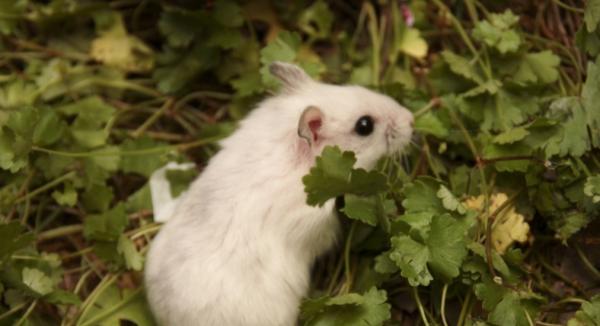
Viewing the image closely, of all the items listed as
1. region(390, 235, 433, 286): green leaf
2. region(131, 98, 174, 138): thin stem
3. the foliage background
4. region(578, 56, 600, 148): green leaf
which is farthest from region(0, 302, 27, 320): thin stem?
region(578, 56, 600, 148): green leaf

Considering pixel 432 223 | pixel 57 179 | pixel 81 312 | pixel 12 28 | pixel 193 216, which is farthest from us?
pixel 12 28

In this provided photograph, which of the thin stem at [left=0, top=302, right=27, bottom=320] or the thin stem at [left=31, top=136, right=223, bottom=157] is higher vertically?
the thin stem at [left=31, top=136, right=223, bottom=157]

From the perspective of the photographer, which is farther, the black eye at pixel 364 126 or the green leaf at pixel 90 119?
the green leaf at pixel 90 119

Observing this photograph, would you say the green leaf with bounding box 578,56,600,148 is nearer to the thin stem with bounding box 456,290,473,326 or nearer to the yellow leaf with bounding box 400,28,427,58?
the thin stem with bounding box 456,290,473,326

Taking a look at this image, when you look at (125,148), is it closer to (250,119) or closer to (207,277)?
(250,119)

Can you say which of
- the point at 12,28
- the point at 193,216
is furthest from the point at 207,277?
the point at 12,28

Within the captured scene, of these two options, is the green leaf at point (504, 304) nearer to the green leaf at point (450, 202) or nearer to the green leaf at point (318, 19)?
the green leaf at point (450, 202)

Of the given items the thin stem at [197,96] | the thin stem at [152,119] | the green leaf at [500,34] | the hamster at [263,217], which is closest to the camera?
the hamster at [263,217]

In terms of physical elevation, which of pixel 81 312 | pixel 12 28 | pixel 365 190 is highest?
pixel 12 28

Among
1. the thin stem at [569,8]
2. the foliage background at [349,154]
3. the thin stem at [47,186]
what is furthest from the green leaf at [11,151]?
the thin stem at [569,8]
